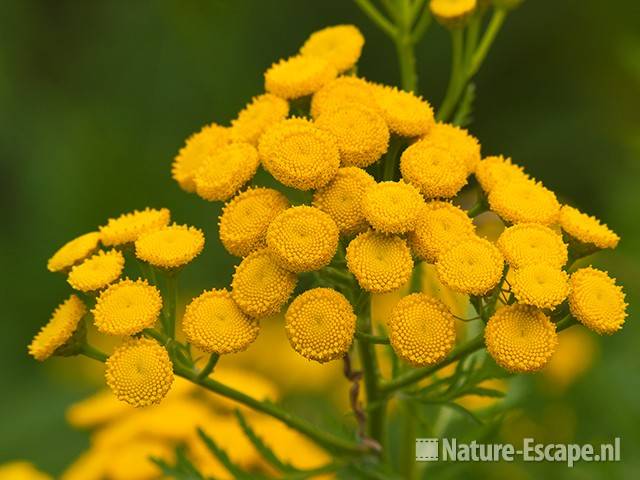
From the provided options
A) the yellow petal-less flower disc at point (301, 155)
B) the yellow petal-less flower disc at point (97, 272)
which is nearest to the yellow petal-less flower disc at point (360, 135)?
the yellow petal-less flower disc at point (301, 155)

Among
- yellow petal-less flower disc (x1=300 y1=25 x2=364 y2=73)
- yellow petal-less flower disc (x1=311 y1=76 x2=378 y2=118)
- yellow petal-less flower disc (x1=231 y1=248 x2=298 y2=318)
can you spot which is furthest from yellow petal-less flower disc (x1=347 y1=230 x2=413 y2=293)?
yellow petal-less flower disc (x1=300 y1=25 x2=364 y2=73)

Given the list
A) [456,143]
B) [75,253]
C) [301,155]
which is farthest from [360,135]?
[75,253]

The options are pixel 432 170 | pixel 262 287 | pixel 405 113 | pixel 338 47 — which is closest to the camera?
pixel 262 287

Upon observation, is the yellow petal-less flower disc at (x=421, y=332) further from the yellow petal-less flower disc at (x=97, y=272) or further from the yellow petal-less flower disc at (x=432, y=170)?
the yellow petal-less flower disc at (x=97, y=272)

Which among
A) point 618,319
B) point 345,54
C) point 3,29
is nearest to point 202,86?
point 3,29

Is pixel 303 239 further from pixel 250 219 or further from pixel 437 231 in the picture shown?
pixel 437 231
